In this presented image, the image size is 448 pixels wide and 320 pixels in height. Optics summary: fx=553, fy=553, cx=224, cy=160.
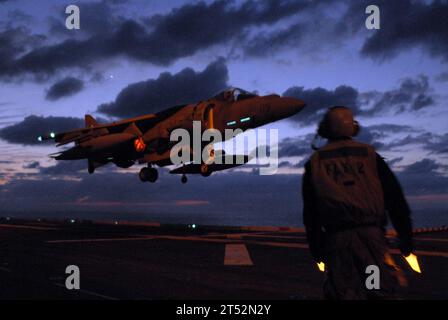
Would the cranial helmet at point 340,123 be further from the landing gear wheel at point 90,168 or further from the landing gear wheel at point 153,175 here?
the landing gear wheel at point 90,168

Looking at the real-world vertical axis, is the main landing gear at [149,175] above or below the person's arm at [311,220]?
above

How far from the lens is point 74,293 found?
28.2 feet

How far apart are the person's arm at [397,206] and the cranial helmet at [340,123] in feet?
1.02

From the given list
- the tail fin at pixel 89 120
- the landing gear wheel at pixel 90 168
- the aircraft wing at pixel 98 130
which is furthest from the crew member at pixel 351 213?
the tail fin at pixel 89 120

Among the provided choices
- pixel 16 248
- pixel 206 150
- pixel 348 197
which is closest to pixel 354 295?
pixel 348 197

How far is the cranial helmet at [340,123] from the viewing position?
4562 millimetres

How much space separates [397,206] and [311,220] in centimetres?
69

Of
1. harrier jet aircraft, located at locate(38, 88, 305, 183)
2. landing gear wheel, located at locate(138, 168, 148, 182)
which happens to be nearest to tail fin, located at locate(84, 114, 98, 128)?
harrier jet aircraft, located at locate(38, 88, 305, 183)

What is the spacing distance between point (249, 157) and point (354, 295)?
23.1m

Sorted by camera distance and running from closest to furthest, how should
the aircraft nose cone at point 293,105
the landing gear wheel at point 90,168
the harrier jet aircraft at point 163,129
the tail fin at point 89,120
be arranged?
the aircraft nose cone at point 293,105
the harrier jet aircraft at point 163,129
the landing gear wheel at point 90,168
the tail fin at point 89,120

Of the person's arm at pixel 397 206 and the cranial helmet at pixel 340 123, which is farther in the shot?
the cranial helmet at pixel 340 123

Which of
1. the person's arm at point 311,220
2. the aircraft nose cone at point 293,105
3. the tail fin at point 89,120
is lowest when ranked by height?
the person's arm at point 311,220
